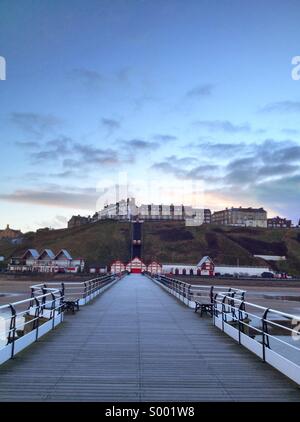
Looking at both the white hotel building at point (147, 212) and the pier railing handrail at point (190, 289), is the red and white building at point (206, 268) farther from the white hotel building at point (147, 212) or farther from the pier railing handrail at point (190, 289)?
the white hotel building at point (147, 212)

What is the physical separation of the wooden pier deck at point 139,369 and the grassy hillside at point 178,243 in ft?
364

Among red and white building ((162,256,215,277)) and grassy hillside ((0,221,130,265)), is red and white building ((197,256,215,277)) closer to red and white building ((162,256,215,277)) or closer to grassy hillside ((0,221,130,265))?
red and white building ((162,256,215,277))

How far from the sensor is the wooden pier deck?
5.84 m

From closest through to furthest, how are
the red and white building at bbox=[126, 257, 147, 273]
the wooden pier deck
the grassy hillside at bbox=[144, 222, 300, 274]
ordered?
1. the wooden pier deck
2. the red and white building at bbox=[126, 257, 147, 273]
3. the grassy hillside at bbox=[144, 222, 300, 274]

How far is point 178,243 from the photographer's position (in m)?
142

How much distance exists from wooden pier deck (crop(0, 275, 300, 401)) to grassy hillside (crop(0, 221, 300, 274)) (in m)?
111

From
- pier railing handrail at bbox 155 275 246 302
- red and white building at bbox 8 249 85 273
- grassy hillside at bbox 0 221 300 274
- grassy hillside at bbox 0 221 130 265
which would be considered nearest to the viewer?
pier railing handrail at bbox 155 275 246 302

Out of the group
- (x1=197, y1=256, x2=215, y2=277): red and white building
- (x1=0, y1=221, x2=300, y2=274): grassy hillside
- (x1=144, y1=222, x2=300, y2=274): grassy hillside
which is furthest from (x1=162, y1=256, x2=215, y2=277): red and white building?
(x1=0, y1=221, x2=300, y2=274): grassy hillside

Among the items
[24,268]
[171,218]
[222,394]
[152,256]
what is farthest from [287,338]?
[171,218]

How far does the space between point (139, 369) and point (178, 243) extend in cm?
13508

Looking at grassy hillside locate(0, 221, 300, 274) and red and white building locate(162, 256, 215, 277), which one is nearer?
red and white building locate(162, 256, 215, 277)

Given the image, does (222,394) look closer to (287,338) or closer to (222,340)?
(222,340)

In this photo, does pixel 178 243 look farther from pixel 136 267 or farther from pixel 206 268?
pixel 136 267

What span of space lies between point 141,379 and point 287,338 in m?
15.5
